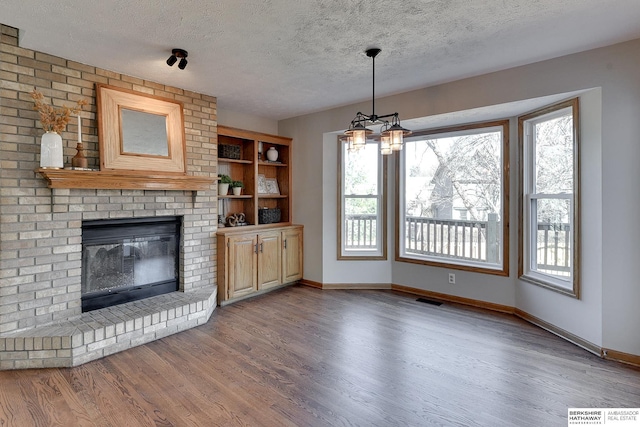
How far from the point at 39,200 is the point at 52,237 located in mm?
340

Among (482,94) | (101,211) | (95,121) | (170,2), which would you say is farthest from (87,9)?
(482,94)

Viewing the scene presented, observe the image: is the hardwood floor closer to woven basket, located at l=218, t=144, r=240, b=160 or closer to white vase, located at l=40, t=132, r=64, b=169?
white vase, located at l=40, t=132, r=64, b=169

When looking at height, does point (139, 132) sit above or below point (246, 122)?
below

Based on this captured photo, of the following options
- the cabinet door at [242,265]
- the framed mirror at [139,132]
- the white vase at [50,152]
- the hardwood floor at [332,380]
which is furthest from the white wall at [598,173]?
the white vase at [50,152]

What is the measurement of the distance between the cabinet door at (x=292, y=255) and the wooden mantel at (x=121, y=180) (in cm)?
154

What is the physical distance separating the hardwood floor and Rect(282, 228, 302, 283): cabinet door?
1.49 metres

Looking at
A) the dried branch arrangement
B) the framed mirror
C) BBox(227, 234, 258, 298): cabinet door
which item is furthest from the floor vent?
the dried branch arrangement

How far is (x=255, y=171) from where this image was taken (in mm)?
4824

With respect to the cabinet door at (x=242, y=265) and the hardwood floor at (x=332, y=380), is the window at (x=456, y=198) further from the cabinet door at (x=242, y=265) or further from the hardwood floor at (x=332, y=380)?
the cabinet door at (x=242, y=265)

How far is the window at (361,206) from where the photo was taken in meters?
4.98

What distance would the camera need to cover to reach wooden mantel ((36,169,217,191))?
2.84 meters

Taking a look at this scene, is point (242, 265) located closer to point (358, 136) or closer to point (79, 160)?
point (79, 160)

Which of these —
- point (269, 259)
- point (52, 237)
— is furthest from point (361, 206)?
point (52, 237)

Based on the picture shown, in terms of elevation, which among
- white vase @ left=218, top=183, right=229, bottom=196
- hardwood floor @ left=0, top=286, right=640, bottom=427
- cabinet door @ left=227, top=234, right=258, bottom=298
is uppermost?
white vase @ left=218, top=183, right=229, bottom=196
